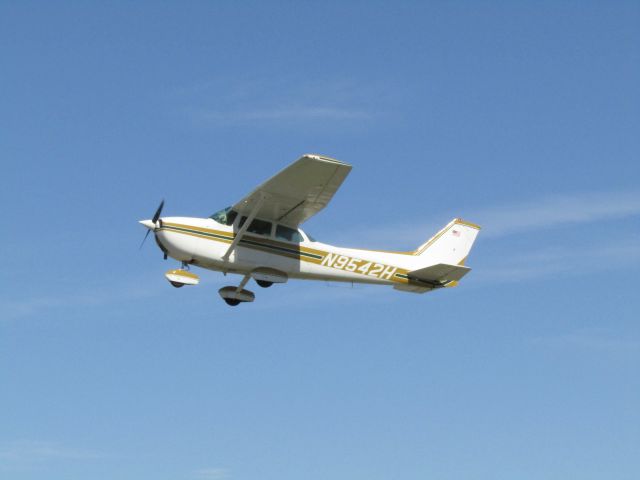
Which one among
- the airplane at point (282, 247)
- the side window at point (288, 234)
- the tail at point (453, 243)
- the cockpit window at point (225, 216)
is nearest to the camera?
the airplane at point (282, 247)

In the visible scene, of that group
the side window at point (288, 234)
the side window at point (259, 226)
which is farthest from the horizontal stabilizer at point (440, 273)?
the side window at point (259, 226)

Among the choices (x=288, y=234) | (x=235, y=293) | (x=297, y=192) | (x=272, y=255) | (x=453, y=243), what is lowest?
(x=235, y=293)

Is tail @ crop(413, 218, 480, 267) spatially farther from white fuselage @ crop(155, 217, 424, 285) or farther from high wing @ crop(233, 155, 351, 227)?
high wing @ crop(233, 155, 351, 227)

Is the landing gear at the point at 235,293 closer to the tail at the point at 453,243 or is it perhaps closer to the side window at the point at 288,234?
the side window at the point at 288,234

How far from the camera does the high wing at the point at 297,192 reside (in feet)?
81.1

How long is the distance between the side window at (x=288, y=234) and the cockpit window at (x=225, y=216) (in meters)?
1.10

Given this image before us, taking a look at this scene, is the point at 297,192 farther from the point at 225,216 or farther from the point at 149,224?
the point at 149,224

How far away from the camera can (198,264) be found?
26625 mm

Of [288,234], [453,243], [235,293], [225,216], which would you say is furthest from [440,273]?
[225,216]

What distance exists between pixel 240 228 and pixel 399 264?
14.2 feet

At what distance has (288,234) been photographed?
27.3m

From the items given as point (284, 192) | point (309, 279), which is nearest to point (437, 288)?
point (309, 279)

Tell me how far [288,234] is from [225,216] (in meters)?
1.57

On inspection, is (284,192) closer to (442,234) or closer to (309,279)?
(309,279)
